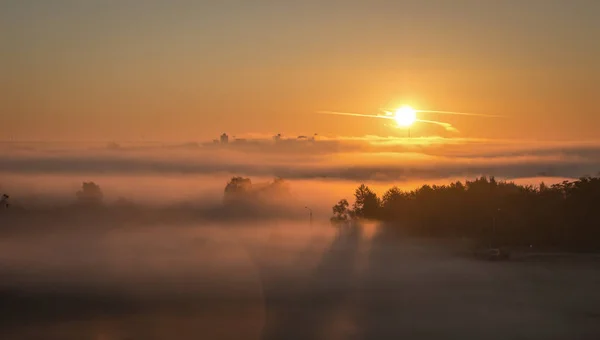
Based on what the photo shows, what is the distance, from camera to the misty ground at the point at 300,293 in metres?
52.1

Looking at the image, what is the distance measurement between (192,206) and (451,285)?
102 metres

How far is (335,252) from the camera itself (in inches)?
3738

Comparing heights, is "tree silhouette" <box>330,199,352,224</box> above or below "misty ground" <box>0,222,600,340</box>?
above

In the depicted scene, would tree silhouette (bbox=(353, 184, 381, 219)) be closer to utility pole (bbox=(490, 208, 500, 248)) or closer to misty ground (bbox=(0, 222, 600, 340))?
misty ground (bbox=(0, 222, 600, 340))

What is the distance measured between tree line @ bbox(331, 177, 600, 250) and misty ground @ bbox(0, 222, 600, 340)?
161 inches

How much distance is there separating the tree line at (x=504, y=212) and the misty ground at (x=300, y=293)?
4.10 meters

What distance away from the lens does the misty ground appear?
52.1 metres

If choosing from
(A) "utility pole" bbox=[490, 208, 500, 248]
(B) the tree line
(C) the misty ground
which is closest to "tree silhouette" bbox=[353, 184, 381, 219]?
(B) the tree line

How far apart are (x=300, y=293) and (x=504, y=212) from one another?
1348 inches

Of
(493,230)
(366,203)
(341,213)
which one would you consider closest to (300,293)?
(493,230)

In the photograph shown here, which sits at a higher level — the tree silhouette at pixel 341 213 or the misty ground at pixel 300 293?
the tree silhouette at pixel 341 213

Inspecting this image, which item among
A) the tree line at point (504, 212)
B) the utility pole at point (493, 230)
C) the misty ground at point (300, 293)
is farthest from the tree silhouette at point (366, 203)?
the utility pole at point (493, 230)

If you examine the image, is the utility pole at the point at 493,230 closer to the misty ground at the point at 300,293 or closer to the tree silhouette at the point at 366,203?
the misty ground at the point at 300,293

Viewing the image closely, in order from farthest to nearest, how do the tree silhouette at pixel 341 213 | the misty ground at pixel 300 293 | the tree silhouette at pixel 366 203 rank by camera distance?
the tree silhouette at pixel 341 213 < the tree silhouette at pixel 366 203 < the misty ground at pixel 300 293
